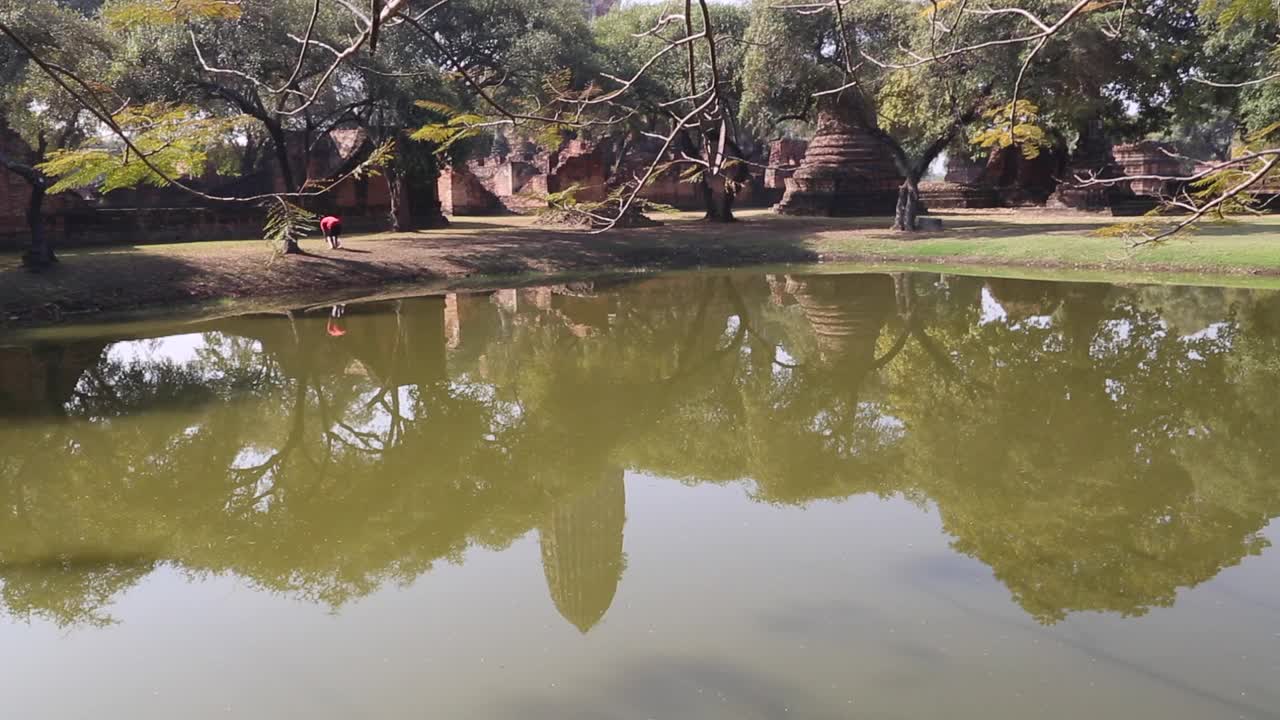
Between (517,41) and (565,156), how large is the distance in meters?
6.12

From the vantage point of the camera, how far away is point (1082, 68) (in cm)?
1817

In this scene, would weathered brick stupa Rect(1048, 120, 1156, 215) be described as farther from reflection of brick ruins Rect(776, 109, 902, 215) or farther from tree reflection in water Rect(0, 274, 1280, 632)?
tree reflection in water Rect(0, 274, 1280, 632)

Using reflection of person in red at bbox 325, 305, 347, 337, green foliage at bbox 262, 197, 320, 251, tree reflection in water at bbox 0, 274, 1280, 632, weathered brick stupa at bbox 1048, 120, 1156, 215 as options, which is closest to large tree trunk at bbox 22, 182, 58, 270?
tree reflection in water at bbox 0, 274, 1280, 632

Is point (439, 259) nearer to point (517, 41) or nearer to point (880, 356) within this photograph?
point (517, 41)

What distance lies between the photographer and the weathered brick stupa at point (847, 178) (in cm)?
2734

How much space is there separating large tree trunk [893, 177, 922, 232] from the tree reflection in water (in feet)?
30.0

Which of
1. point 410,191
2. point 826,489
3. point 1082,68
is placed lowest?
point 826,489

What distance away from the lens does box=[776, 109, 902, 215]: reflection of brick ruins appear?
27344 millimetres

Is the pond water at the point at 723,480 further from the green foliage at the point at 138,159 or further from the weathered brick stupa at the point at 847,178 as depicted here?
the weathered brick stupa at the point at 847,178

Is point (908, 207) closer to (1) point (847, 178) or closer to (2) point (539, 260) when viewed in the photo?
(1) point (847, 178)

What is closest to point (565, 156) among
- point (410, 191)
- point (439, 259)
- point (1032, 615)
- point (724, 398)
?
point (410, 191)

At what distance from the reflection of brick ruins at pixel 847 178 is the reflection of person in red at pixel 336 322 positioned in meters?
17.0

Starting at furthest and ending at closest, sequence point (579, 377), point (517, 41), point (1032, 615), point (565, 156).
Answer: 1. point (565, 156)
2. point (517, 41)
3. point (579, 377)
4. point (1032, 615)

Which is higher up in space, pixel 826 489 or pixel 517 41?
pixel 517 41
